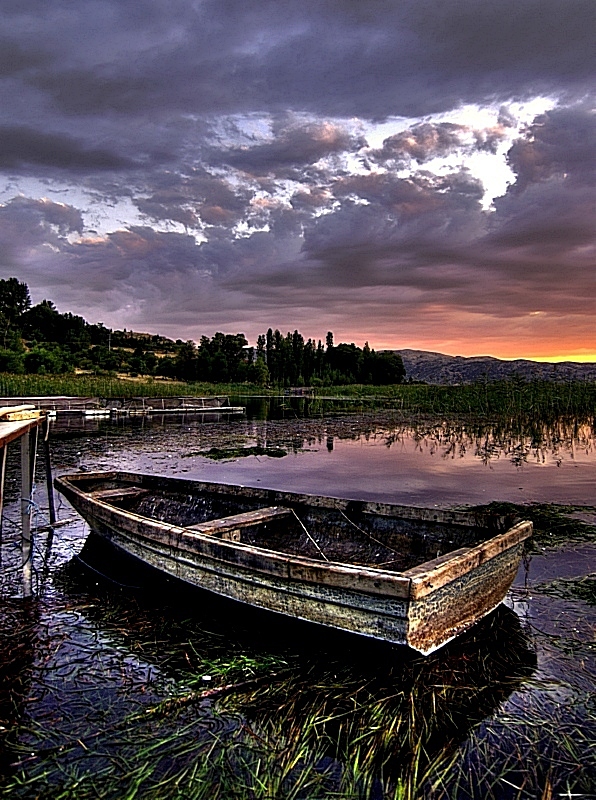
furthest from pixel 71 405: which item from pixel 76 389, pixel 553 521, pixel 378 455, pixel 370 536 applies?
pixel 370 536

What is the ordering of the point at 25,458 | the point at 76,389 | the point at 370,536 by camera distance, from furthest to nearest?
the point at 76,389, the point at 25,458, the point at 370,536

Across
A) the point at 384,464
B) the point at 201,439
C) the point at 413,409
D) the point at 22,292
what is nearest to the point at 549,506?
the point at 384,464

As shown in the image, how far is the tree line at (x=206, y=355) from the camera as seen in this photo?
2392 inches

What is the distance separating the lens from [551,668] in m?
4.07

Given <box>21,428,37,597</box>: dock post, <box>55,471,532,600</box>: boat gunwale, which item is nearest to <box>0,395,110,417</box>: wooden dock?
<box>21,428,37,597</box>: dock post

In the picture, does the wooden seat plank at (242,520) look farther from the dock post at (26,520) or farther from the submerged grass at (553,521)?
the submerged grass at (553,521)

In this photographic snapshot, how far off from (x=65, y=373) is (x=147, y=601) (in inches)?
1696

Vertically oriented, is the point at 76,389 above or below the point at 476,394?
below

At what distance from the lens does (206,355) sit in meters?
67.0

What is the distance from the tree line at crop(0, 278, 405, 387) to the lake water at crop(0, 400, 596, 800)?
51.2 meters

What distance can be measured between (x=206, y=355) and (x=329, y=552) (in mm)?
62725

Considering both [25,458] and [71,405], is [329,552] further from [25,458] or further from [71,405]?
[71,405]

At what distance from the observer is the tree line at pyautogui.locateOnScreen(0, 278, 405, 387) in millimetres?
60753

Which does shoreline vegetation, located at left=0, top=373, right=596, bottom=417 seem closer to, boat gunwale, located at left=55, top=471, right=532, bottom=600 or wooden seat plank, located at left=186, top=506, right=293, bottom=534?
wooden seat plank, located at left=186, top=506, right=293, bottom=534
